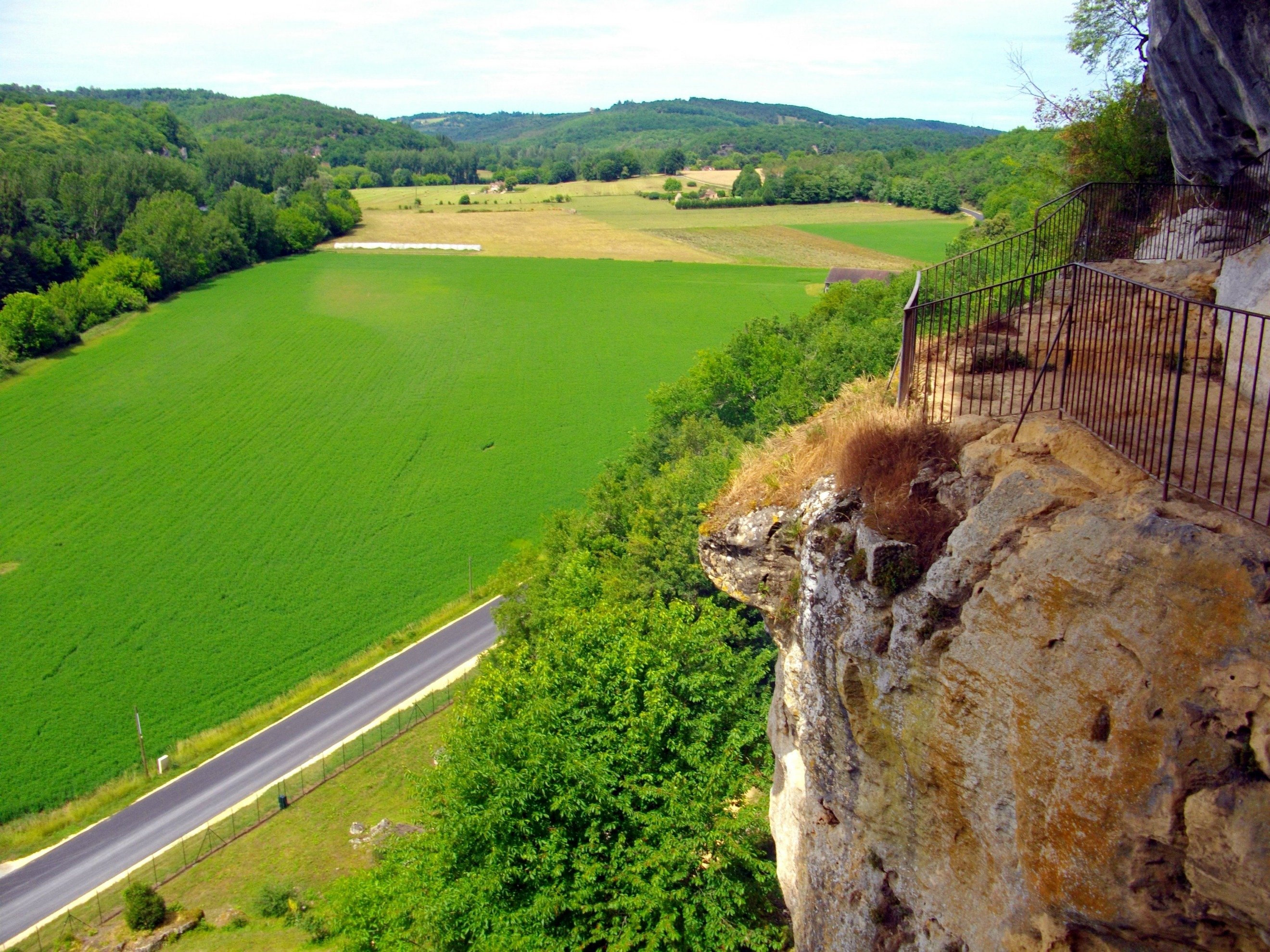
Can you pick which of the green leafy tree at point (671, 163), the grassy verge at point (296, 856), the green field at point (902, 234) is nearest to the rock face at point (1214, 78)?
the grassy verge at point (296, 856)

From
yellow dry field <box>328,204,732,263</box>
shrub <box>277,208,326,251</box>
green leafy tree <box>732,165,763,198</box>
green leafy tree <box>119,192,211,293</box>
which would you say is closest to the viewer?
green leafy tree <box>119,192,211,293</box>

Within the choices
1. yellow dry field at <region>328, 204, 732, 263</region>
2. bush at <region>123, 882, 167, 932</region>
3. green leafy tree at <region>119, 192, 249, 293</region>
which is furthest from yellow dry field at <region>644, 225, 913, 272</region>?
bush at <region>123, 882, 167, 932</region>

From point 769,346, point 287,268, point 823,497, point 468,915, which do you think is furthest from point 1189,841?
point 287,268

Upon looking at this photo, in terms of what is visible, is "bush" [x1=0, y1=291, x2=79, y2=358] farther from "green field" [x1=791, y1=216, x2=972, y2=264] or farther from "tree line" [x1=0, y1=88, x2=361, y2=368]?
"green field" [x1=791, y1=216, x2=972, y2=264]

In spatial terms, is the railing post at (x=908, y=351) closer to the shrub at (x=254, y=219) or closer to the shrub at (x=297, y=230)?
the shrub at (x=254, y=219)

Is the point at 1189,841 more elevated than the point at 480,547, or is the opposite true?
the point at 1189,841

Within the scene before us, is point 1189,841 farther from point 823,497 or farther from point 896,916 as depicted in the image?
point 823,497
